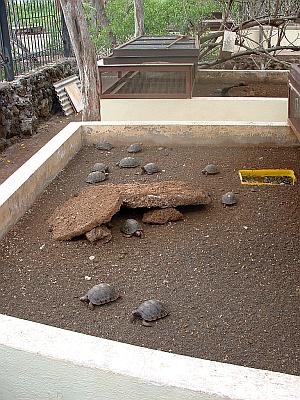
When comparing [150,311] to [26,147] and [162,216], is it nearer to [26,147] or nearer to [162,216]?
[162,216]

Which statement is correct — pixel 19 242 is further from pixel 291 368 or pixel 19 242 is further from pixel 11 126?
pixel 11 126

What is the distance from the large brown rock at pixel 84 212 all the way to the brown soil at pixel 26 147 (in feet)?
12.1

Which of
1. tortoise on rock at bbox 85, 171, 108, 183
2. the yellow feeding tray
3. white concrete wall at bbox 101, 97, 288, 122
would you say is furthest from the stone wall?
the yellow feeding tray

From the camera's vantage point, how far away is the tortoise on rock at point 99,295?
8.42 feet

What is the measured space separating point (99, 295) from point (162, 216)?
1.01 m

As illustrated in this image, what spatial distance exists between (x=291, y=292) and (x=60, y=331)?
127 centimetres

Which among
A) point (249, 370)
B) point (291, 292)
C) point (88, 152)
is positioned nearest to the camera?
point (249, 370)

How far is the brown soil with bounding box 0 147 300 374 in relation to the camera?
7.68 feet

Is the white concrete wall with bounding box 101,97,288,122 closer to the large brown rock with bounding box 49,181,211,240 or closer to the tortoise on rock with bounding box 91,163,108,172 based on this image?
the tortoise on rock with bounding box 91,163,108,172

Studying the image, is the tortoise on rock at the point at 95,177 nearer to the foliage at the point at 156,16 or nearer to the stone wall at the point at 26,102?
the stone wall at the point at 26,102

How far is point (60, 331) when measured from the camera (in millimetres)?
1934

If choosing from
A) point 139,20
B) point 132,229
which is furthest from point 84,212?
point 139,20

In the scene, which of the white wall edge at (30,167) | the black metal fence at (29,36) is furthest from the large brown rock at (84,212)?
the black metal fence at (29,36)

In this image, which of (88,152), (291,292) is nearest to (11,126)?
(88,152)
